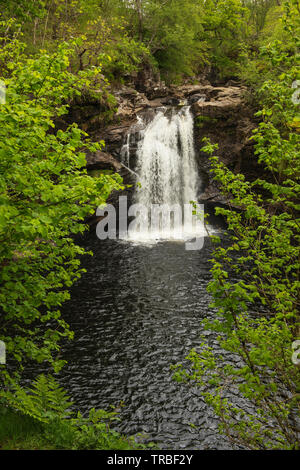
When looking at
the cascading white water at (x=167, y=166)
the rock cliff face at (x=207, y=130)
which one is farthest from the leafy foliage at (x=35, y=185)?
the cascading white water at (x=167, y=166)

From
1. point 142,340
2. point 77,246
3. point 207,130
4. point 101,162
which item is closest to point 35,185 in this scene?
point 77,246

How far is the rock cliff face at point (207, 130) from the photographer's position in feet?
87.0

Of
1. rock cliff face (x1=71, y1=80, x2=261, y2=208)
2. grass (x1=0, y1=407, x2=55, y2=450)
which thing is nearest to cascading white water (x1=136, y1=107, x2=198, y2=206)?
rock cliff face (x1=71, y1=80, x2=261, y2=208)

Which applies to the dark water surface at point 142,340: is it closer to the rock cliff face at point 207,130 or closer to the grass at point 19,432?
the grass at point 19,432

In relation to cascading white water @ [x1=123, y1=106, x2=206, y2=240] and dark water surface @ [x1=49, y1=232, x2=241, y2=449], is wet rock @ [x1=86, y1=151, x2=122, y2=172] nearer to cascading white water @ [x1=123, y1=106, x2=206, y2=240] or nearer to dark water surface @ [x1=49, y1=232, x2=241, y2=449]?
cascading white water @ [x1=123, y1=106, x2=206, y2=240]

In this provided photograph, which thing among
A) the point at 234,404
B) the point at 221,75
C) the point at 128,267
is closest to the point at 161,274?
the point at 128,267

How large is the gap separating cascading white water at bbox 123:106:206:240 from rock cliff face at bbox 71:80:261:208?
31.5 inches

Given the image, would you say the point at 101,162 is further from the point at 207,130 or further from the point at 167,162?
the point at 207,130

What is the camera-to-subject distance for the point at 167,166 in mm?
28516

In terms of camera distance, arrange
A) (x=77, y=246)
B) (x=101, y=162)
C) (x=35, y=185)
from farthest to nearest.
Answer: (x=101, y=162) < (x=77, y=246) < (x=35, y=185)

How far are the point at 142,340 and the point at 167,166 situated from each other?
18.9 m

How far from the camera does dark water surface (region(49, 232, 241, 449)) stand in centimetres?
902

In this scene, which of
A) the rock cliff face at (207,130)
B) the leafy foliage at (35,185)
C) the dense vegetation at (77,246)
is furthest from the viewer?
the rock cliff face at (207,130)

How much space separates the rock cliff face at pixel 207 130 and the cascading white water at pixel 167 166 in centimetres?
80
